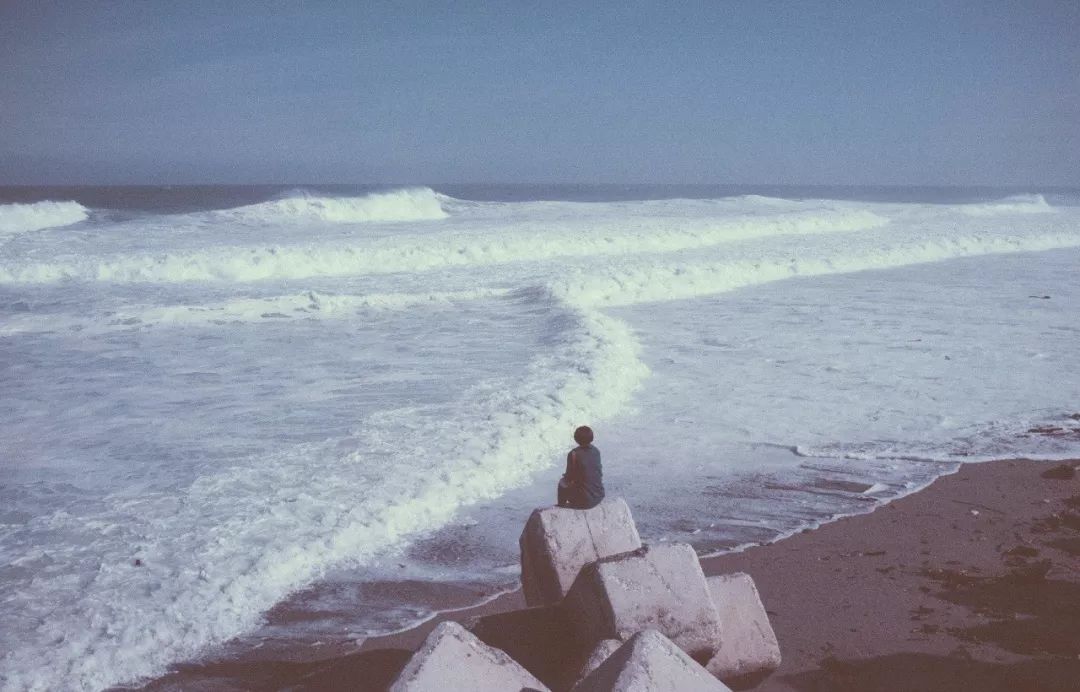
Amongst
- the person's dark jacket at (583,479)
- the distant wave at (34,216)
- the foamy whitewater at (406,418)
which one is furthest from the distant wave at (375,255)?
the person's dark jacket at (583,479)

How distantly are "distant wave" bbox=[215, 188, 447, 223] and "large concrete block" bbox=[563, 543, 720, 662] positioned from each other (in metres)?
28.3

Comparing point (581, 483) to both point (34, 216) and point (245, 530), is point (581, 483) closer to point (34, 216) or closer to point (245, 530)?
point (245, 530)

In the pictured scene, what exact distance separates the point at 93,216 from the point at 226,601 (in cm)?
3727

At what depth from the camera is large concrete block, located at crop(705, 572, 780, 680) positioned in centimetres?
368

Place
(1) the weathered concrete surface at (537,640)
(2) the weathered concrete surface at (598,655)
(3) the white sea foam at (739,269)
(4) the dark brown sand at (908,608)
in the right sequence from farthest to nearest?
1. (3) the white sea foam at (739,269)
2. (4) the dark brown sand at (908,608)
3. (1) the weathered concrete surface at (537,640)
4. (2) the weathered concrete surface at (598,655)

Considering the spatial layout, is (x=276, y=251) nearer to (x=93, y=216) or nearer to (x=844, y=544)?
(x=844, y=544)

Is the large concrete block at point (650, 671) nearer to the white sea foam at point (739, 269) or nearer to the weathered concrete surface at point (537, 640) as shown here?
the weathered concrete surface at point (537, 640)

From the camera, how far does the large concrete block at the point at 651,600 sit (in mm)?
3420

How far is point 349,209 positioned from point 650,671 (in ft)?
106

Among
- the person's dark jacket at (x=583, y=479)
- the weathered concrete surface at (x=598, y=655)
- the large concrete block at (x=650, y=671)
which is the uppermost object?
the person's dark jacket at (x=583, y=479)

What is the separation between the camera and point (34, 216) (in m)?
32.6

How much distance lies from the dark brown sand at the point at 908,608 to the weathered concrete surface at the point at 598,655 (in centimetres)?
32

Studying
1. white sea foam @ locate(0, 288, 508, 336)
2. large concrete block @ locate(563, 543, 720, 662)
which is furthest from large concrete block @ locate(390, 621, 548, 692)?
white sea foam @ locate(0, 288, 508, 336)

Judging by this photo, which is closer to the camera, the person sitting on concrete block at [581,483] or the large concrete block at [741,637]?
the large concrete block at [741,637]
